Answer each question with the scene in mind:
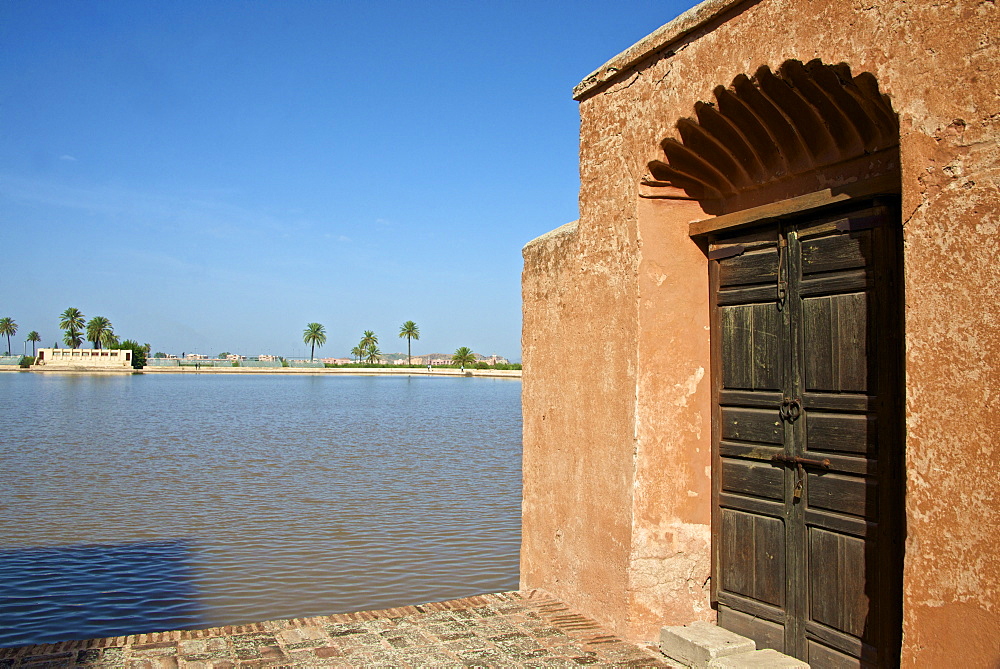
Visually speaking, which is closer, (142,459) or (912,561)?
(912,561)

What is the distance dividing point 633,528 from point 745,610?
664mm

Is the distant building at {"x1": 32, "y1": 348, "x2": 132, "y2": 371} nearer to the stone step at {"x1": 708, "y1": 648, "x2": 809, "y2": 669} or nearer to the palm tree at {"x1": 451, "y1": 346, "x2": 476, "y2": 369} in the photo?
the palm tree at {"x1": 451, "y1": 346, "x2": 476, "y2": 369}

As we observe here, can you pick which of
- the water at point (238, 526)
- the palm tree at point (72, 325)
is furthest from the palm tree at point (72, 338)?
the water at point (238, 526)

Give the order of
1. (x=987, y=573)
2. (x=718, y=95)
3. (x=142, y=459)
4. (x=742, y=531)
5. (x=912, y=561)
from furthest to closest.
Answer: (x=142, y=459) → (x=742, y=531) → (x=718, y=95) → (x=912, y=561) → (x=987, y=573)

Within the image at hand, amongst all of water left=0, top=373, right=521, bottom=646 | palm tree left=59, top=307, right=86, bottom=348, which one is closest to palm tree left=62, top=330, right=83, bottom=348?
palm tree left=59, top=307, right=86, bottom=348

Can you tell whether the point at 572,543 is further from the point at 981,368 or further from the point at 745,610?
the point at 981,368

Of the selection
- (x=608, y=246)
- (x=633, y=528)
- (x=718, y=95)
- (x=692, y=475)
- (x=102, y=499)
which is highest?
(x=718, y=95)

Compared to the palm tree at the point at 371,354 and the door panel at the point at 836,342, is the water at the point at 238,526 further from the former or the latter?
the palm tree at the point at 371,354

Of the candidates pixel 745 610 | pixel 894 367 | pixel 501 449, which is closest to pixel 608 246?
pixel 894 367

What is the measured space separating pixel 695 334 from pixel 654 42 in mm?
1505

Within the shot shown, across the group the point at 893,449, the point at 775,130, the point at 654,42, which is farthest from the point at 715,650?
the point at 654,42

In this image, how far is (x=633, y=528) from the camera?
3.88 metres

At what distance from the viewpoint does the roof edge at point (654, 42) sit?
137 inches

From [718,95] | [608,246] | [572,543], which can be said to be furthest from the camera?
[572,543]
